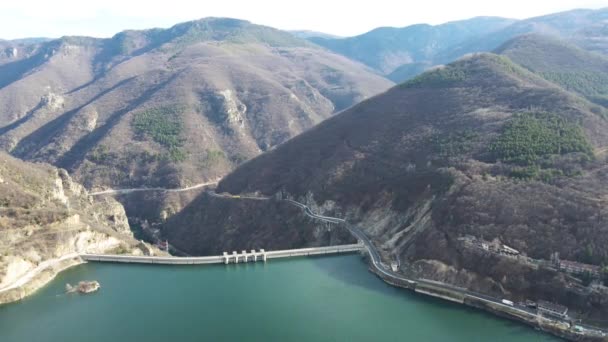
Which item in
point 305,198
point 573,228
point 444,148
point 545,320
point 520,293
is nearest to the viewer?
point 545,320

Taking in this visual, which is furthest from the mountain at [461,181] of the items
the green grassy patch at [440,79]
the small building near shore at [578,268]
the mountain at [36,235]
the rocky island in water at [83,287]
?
the rocky island in water at [83,287]

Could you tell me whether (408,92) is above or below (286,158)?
above

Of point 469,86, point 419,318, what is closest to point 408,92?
point 469,86

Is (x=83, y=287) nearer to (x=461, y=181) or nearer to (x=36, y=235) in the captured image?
(x=36, y=235)

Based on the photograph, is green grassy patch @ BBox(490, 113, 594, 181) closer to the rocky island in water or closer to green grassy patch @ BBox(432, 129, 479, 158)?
green grassy patch @ BBox(432, 129, 479, 158)

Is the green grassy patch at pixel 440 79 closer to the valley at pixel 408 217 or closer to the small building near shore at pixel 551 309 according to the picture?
the valley at pixel 408 217

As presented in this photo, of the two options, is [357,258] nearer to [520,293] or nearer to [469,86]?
[520,293]

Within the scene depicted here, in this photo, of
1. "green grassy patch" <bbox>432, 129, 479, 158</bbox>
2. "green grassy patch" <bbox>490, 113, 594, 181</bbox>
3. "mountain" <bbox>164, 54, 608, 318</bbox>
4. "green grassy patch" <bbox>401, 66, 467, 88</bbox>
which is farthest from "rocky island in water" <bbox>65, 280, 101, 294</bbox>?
"green grassy patch" <bbox>401, 66, 467, 88</bbox>
